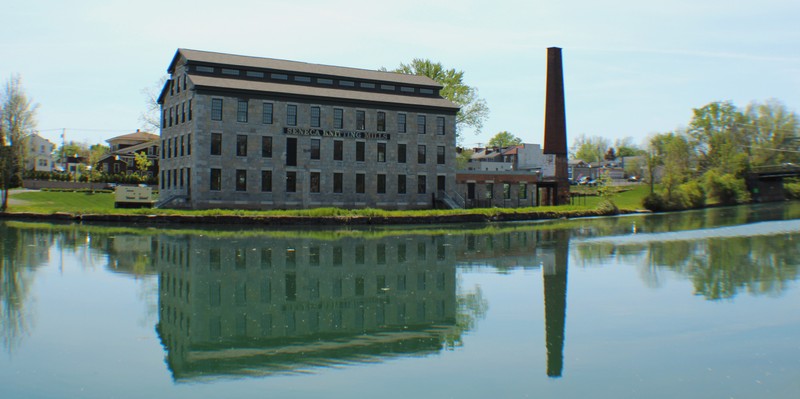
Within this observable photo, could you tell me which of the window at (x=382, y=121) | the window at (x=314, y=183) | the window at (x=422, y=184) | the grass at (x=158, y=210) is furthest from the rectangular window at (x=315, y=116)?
the window at (x=422, y=184)

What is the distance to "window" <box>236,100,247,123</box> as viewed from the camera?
48469 mm

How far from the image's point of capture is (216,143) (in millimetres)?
47875

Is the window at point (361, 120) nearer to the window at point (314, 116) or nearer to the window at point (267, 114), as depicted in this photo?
the window at point (314, 116)

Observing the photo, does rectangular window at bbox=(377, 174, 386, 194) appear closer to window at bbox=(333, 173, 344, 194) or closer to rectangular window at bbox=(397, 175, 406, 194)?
rectangular window at bbox=(397, 175, 406, 194)

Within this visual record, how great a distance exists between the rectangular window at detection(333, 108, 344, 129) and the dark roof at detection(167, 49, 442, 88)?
377 centimetres

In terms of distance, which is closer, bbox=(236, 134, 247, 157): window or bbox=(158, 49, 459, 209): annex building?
bbox=(158, 49, 459, 209): annex building

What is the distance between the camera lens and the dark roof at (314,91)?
1882 inches

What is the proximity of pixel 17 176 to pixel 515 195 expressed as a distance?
160ft

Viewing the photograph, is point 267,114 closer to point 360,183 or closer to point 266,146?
point 266,146

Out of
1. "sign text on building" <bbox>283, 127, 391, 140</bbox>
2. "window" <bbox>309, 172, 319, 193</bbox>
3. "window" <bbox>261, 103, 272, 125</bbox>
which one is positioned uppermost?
"window" <bbox>261, 103, 272, 125</bbox>

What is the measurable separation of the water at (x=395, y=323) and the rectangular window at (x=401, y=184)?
1190 inches

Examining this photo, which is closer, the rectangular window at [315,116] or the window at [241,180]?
the window at [241,180]

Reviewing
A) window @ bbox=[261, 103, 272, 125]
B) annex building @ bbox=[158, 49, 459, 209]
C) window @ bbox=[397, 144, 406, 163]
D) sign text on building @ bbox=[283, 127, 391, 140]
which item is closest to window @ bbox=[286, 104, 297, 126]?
annex building @ bbox=[158, 49, 459, 209]

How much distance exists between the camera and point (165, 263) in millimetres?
20500
